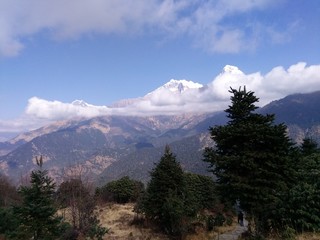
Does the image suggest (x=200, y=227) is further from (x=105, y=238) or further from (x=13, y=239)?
(x=13, y=239)

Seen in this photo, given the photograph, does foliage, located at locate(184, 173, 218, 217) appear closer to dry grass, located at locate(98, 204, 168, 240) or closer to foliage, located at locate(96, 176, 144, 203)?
dry grass, located at locate(98, 204, 168, 240)

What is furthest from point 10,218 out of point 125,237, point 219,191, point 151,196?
point 219,191

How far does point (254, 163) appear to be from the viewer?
21.3 m

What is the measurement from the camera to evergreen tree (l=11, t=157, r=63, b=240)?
21.5m

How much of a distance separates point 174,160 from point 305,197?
1772cm

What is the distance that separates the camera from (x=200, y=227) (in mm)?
31109

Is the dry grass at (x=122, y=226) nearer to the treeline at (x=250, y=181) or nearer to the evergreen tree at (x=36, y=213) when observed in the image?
the treeline at (x=250, y=181)

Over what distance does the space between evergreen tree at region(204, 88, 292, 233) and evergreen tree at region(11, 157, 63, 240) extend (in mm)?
10523

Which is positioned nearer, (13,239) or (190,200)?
(13,239)

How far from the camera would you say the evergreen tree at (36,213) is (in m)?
21.5

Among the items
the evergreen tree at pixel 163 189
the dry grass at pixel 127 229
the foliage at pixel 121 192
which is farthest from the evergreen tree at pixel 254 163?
the foliage at pixel 121 192

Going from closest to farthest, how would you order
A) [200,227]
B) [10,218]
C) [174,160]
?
[10,218] → [200,227] → [174,160]

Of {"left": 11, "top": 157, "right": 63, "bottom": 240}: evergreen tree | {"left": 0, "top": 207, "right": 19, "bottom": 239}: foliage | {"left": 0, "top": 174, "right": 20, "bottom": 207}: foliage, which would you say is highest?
{"left": 11, "top": 157, "right": 63, "bottom": 240}: evergreen tree

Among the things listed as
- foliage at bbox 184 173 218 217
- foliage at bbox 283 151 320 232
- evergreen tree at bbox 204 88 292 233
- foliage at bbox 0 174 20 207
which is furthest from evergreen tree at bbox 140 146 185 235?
foliage at bbox 0 174 20 207
